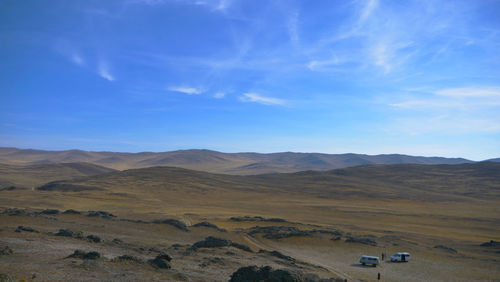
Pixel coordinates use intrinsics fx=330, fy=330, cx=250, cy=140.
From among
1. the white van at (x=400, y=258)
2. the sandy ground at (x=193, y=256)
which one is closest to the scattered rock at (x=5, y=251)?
the sandy ground at (x=193, y=256)

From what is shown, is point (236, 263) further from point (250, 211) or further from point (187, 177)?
point (187, 177)

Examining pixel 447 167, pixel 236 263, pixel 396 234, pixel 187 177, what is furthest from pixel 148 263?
pixel 447 167

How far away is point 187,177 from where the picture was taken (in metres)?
100

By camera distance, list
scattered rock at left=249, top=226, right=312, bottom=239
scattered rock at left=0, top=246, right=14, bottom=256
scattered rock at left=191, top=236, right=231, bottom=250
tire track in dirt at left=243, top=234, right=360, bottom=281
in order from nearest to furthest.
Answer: scattered rock at left=0, top=246, right=14, bottom=256
tire track in dirt at left=243, top=234, right=360, bottom=281
scattered rock at left=191, top=236, right=231, bottom=250
scattered rock at left=249, top=226, right=312, bottom=239

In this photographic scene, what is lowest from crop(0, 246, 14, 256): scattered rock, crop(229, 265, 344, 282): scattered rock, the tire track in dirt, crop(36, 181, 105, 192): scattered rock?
the tire track in dirt

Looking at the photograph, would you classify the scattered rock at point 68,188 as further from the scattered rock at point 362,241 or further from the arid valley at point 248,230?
the scattered rock at point 362,241

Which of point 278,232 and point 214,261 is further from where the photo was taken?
point 278,232

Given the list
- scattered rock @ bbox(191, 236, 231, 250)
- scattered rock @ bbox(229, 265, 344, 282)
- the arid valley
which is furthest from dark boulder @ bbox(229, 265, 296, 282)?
scattered rock @ bbox(191, 236, 231, 250)

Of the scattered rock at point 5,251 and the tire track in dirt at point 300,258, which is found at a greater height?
the scattered rock at point 5,251

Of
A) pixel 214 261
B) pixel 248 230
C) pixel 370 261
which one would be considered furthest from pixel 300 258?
pixel 248 230

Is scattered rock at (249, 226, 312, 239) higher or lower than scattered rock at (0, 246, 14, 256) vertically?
lower

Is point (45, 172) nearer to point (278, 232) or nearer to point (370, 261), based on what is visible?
point (278, 232)

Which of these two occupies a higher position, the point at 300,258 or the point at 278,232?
the point at 278,232

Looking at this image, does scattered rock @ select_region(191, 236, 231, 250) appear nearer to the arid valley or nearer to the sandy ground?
the arid valley
